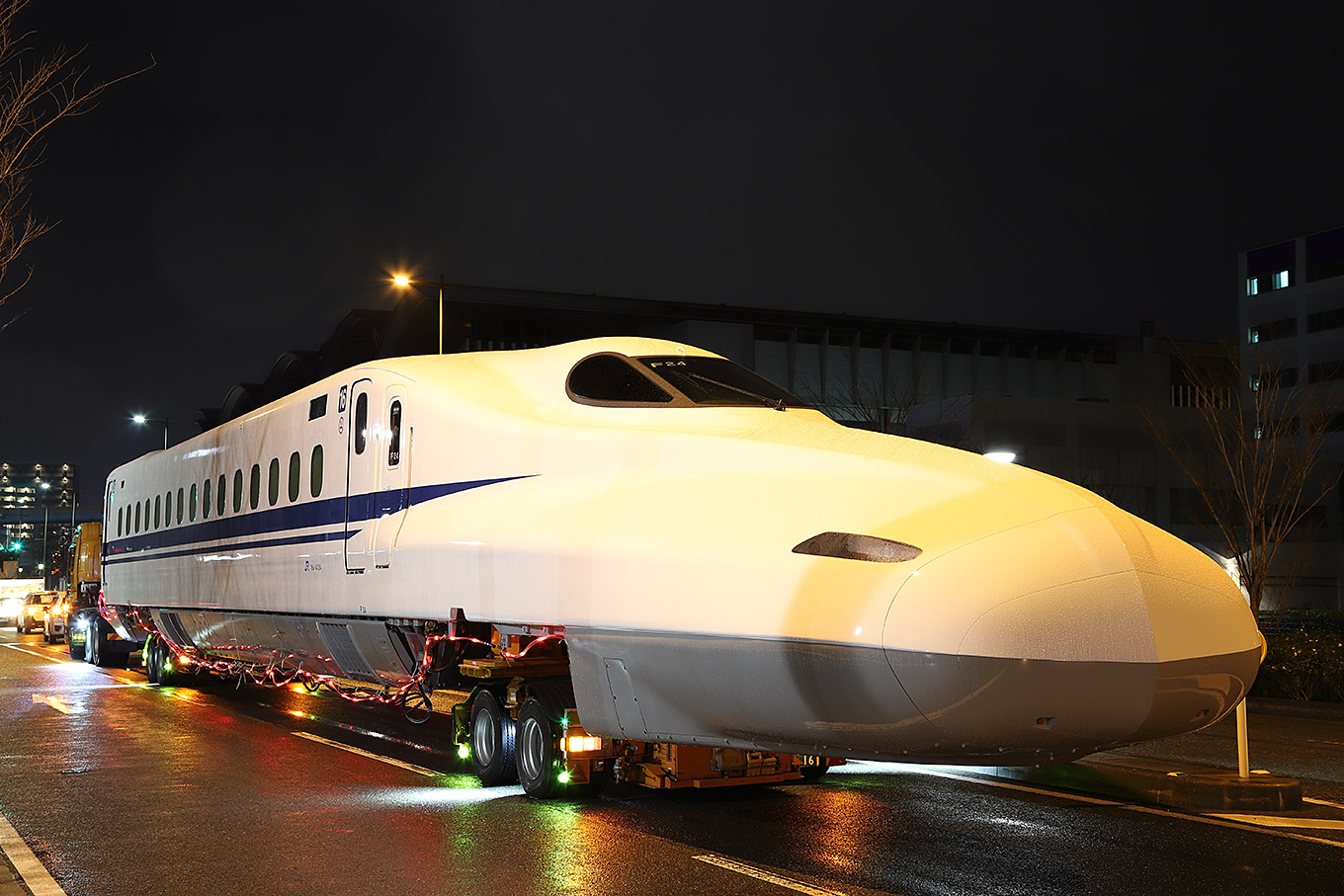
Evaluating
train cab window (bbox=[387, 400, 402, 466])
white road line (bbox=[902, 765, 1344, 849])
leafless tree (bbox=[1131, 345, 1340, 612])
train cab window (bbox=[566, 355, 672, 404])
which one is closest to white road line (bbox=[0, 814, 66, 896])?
train cab window (bbox=[387, 400, 402, 466])

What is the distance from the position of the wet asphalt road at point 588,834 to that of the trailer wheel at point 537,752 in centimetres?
15

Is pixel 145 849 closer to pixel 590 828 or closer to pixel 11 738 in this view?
pixel 590 828

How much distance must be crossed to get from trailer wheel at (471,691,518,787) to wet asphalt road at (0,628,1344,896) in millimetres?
202

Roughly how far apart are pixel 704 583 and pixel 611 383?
249cm

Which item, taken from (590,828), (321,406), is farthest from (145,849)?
(321,406)

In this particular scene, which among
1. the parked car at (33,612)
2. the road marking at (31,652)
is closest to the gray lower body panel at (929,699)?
the road marking at (31,652)

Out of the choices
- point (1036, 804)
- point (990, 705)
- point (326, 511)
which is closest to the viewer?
point (990, 705)

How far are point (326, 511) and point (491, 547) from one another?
3346mm

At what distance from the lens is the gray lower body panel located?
20.3 feet

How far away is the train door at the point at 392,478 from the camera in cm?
1034

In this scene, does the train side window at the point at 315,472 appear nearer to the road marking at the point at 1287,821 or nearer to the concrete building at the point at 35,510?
the road marking at the point at 1287,821

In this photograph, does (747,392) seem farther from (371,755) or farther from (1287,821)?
(371,755)

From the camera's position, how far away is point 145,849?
320 inches

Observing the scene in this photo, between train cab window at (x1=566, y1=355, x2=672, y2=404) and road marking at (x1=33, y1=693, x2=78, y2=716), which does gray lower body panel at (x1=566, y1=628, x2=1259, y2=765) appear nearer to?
train cab window at (x1=566, y1=355, x2=672, y2=404)
